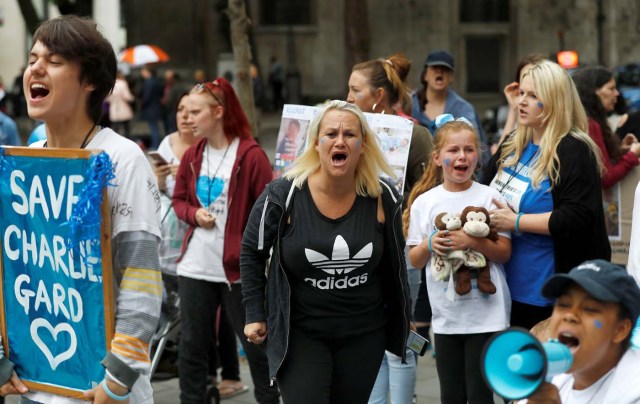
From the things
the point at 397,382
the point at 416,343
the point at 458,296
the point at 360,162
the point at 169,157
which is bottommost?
the point at 397,382

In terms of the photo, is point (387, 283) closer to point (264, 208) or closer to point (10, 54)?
point (264, 208)

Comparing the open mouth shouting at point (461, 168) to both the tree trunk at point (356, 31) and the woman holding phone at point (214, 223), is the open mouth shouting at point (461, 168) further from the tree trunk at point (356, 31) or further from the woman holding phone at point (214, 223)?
the tree trunk at point (356, 31)

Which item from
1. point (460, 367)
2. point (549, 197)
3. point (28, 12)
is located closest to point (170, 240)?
point (460, 367)

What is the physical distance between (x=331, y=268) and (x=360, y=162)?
1.74 feet

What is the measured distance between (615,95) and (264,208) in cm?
348

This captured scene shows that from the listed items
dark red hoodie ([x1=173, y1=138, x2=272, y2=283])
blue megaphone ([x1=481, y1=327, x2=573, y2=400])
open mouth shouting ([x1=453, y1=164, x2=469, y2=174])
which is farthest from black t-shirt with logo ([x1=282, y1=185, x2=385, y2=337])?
blue megaphone ([x1=481, y1=327, x2=573, y2=400])

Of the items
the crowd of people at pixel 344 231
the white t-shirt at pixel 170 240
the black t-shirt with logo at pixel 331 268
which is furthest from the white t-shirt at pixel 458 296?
the white t-shirt at pixel 170 240

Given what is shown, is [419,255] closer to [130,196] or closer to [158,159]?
[130,196]

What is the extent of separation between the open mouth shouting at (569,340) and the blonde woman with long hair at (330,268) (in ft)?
5.70

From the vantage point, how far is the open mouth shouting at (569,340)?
3.17 m

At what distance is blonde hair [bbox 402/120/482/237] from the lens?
18.7ft

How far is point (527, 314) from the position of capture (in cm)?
552

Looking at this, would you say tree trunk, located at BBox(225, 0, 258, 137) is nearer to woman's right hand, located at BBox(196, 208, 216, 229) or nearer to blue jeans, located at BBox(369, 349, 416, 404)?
woman's right hand, located at BBox(196, 208, 216, 229)

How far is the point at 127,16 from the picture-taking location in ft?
119
